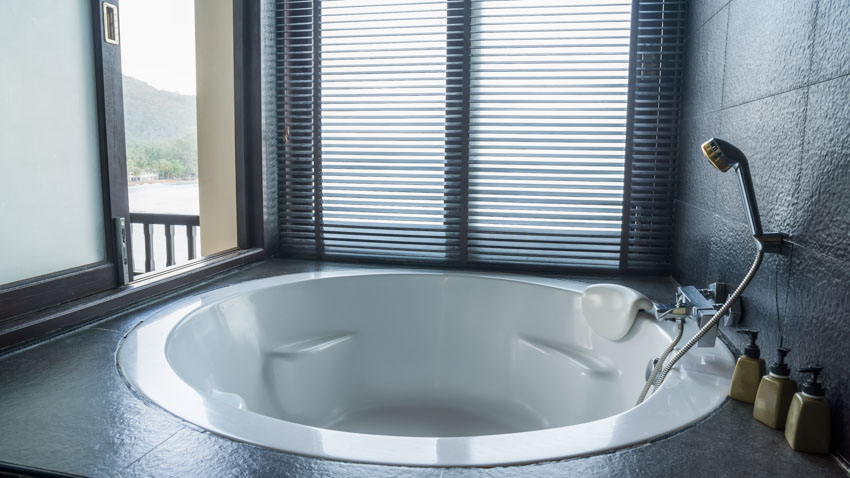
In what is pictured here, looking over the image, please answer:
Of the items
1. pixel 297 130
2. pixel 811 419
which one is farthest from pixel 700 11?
pixel 297 130

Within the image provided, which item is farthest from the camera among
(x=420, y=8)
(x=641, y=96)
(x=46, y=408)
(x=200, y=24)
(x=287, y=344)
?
(x=200, y=24)

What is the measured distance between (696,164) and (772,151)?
0.76 metres

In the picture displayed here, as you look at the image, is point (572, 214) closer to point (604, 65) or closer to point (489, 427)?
point (604, 65)

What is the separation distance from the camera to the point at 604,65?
247cm

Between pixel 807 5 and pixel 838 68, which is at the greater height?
pixel 807 5

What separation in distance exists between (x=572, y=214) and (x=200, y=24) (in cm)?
224

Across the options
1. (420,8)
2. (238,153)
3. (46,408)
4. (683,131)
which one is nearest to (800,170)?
(683,131)

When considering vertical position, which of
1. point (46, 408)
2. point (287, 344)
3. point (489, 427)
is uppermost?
point (46, 408)

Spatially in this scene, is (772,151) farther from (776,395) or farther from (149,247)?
(149,247)

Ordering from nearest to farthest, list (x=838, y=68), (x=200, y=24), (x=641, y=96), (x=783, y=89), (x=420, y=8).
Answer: (x=838, y=68) → (x=783, y=89) → (x=641, y=96) → (x=420, y=8) → (x=200, y=24)

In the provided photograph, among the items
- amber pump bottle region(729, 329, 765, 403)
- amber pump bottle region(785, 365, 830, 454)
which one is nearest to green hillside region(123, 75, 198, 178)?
amber pump bottle region(729, 329, 765, 403)

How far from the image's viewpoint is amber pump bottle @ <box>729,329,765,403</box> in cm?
122

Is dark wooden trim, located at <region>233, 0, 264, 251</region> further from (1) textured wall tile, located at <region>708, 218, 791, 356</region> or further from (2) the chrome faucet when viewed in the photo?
(1) textured wall tile, located at <region>708, 218, 791, 356</region>

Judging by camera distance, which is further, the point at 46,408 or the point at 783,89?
the point at 783,89
